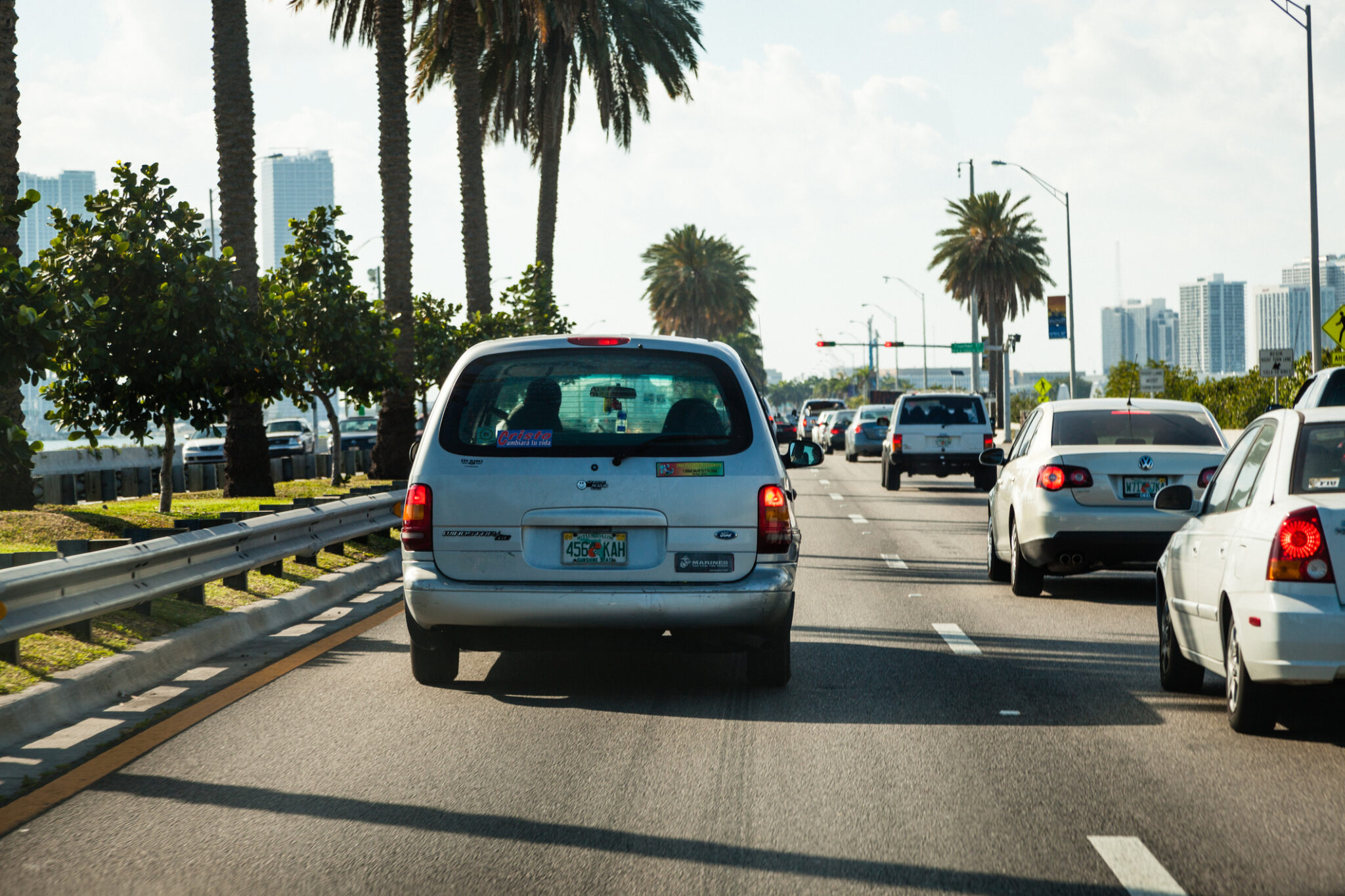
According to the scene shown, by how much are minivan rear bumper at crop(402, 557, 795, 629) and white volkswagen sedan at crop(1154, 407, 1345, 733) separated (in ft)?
6.56

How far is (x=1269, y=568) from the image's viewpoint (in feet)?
21.3

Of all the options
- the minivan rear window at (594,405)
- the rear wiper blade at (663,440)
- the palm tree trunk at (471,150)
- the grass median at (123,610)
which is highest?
the palm tree trunk at (471,150)

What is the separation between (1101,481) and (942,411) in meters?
17.3

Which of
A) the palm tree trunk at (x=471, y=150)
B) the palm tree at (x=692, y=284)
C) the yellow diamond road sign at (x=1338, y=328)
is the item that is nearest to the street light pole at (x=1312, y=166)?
the yellow diamond road sign at (x=1338, y=328)

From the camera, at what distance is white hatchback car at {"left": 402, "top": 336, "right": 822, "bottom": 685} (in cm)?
769

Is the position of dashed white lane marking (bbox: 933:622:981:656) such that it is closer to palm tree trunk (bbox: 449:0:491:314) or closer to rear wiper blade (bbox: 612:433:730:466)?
rear wiper blade (bbox: 612:433:730:466)

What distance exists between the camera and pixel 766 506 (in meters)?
7.77

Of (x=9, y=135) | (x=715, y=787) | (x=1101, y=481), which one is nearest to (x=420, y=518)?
(x=715, y=787)

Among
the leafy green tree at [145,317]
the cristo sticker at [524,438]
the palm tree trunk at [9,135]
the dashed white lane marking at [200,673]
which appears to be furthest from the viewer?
the leafy green tree at [145,317]

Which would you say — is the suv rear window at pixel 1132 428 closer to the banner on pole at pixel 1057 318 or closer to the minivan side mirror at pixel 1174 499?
the minivan side mirror at pixel 1174 499

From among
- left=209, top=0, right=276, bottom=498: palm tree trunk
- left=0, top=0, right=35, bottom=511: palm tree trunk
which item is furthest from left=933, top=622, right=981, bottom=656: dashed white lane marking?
left=209, top=0, right=276, bottom=498: palm tree trunk

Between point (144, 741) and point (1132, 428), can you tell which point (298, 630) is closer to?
point (144, 741)

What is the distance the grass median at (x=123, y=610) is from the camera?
27.2ft

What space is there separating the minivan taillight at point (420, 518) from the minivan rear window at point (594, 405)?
0.87ft
